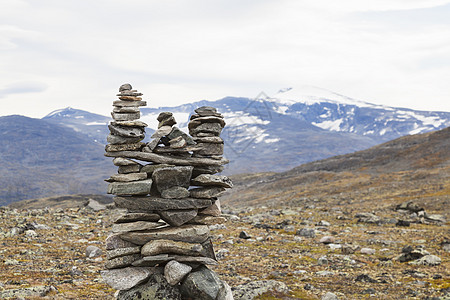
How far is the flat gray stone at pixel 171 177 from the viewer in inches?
671

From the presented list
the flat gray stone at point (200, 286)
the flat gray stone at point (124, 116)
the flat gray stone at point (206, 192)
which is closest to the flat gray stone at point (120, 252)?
the flat gray stone at point (200, 286)

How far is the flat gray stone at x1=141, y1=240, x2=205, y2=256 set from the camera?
16953mm

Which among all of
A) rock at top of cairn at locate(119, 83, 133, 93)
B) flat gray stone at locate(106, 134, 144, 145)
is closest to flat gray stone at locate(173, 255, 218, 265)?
flat gray stone at locate(106, 134, 144, 145)

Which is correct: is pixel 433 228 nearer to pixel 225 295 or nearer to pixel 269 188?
pixel 225 295

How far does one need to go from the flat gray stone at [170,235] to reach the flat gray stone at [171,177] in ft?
6.04

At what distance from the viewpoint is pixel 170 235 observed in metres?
17.2

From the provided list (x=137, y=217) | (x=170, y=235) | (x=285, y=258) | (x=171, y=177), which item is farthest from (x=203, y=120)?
(x=285, y=258)

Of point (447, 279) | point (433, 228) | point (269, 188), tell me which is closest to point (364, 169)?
point (269, 188)

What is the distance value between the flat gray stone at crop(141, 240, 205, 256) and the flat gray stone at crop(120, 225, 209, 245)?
0.19m

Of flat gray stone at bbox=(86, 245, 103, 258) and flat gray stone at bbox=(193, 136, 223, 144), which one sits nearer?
flat gray stone at bbox=(193, 136, 223, 144)

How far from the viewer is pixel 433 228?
1624 inches

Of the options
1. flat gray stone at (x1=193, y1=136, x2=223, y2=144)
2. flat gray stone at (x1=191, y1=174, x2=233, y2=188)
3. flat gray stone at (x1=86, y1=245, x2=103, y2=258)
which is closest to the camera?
flat gray stone at (x1=191, y1=174, x2=233, y2=188)

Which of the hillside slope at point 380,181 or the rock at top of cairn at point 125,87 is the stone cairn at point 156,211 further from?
the hillside slope at point 380,181

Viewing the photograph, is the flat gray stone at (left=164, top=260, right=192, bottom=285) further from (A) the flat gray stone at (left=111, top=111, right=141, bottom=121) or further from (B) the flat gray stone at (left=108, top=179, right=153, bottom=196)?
(A) the flat gray stone at (left=111, top=111, right=141, bottom=121)
